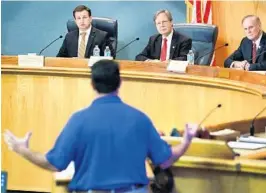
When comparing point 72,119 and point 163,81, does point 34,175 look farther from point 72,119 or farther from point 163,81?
point 72,119

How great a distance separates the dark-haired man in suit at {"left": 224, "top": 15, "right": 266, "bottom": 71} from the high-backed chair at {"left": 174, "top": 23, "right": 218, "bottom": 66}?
0.78 ft

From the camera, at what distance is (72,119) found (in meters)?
3.03

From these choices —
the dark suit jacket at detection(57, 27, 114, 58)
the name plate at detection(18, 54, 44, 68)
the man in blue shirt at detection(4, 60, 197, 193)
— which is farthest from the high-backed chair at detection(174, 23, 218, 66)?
the man in blue shirt at detection(4, 60, 197, 193)

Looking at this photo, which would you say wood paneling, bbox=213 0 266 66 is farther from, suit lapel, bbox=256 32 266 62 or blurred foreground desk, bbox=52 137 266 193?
blurred foreground desk, bbox=52 137 266 193

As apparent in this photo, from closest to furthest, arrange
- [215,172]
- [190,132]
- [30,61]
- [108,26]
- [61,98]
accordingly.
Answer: [190,132] < [215,172] < [61,98] < [30,61] < [108,26]

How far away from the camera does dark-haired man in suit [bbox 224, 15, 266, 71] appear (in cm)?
634

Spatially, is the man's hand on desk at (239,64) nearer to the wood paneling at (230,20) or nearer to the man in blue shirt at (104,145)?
the wood paneling at (230,20)

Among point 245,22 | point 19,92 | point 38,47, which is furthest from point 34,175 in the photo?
point 38,47

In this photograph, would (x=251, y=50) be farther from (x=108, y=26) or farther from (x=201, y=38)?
(x=108, y=26)

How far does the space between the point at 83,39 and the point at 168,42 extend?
818 millimetres

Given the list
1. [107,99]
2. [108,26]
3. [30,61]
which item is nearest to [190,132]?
[107,99]

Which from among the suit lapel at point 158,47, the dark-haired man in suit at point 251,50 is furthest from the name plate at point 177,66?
the suit lapel at point 158,47

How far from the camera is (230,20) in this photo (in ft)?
26.2

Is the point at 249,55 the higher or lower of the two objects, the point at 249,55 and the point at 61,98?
the higher
